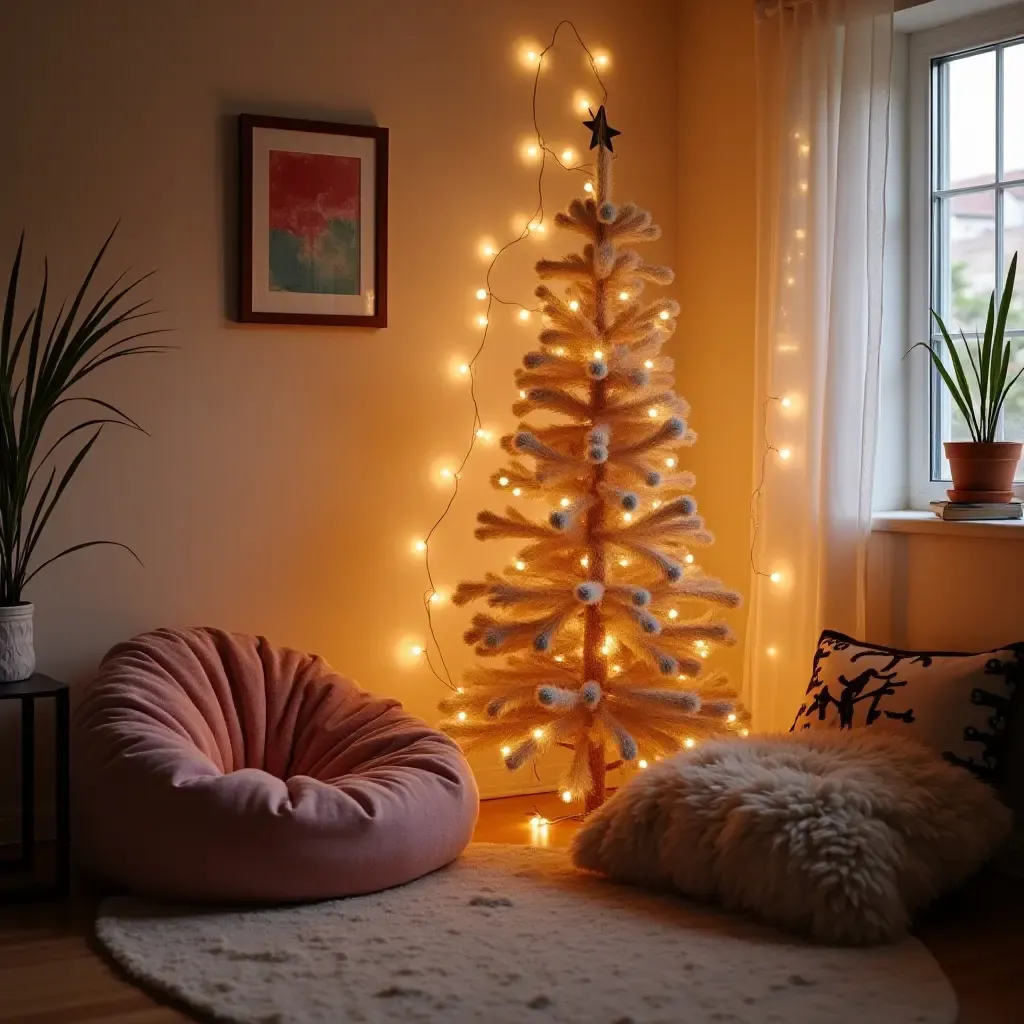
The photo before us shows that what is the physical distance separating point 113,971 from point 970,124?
9.45 ft

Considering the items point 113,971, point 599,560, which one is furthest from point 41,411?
point 599,560

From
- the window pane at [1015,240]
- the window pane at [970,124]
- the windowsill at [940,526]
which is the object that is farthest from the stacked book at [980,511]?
the window pane at [970,124]

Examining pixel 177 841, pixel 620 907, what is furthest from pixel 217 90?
pixel 620 907

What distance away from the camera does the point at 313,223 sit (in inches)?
142

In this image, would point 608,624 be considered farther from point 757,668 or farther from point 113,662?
point 113,662

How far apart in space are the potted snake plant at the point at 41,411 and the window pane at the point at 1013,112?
221 cm

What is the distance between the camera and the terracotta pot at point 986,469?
326 centimetres

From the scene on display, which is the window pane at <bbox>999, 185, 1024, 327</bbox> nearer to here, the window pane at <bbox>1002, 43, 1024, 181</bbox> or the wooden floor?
the window pane at <bbox>1002, 43, 1024, 181</bbox>

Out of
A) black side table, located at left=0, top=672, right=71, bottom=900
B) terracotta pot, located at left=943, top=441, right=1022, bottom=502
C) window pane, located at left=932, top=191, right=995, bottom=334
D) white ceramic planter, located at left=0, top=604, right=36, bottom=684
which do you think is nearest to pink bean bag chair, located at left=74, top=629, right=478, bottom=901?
black side table, located at left=0, top=672, right=71, bottom=900

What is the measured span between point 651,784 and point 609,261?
1.30 meters

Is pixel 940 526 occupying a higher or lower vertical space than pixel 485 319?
lower

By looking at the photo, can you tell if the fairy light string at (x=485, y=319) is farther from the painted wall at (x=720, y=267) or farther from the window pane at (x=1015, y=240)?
the window pane at (x=1015, y=240)

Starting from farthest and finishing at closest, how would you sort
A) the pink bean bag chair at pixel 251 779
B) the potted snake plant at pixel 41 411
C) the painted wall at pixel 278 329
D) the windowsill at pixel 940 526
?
the painted wall at pixel 278 329, the windowsill at pixel 940 526, the potted snake plant at pixel 41 411, the pink bean bag chair at pixel 251 779

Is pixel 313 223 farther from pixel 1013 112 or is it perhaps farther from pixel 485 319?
pixel 1013 112
